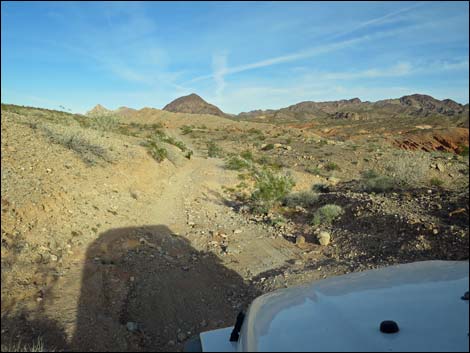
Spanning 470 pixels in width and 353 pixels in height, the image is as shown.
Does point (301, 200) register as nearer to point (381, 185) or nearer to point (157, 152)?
point (381, 185)

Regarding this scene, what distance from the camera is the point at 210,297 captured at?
5.61m

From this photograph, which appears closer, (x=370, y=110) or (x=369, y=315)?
(x=369, y=315)

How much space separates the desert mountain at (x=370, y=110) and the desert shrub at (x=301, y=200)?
2713 inches

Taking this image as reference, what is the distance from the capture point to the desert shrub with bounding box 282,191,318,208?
434 inches

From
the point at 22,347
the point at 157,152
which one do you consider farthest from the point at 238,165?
the point at 22,347

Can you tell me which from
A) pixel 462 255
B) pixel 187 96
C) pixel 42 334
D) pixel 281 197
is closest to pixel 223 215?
pixel 281 197

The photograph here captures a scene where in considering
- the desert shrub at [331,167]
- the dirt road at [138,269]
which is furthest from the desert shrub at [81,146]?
the desert shrub at [331,167]

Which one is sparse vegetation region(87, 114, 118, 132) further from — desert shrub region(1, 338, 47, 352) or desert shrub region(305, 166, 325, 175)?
desert shrub region(1, 338, 47, 352)

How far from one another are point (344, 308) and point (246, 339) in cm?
60

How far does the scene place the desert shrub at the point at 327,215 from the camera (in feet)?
29.1

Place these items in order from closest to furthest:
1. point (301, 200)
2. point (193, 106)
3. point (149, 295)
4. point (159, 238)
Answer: point (149, 295) → point (159, 238) → point (301, 200) → point (193, 106)

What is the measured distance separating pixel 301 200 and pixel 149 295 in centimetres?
670

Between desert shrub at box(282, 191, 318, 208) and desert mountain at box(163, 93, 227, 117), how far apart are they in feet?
319

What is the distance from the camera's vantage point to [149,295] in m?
5.39
